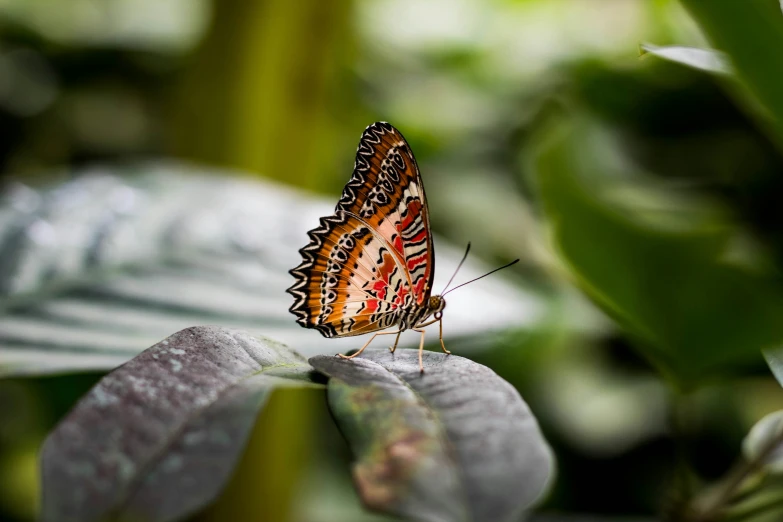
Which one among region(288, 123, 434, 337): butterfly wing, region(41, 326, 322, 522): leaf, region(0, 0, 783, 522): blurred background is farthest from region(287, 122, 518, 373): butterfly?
region(41, 326, 322, 522): leaf

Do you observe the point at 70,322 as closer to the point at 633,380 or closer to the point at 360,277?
the point at 360,277

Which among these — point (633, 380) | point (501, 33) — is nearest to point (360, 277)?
point (633, 380)

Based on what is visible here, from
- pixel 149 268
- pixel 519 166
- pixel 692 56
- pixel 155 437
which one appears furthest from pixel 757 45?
pixel 519 166

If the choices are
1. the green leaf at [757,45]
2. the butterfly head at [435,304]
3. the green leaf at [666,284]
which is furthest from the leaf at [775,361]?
the butterfly head at [435,304]

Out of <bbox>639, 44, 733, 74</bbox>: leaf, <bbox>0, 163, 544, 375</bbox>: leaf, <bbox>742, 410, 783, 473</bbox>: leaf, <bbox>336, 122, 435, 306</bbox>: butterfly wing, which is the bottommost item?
<bbox>742, 410, 783, 473</bbox>: leaf

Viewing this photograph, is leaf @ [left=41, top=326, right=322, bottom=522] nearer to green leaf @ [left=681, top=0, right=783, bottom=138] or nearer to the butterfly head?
the butterfly head

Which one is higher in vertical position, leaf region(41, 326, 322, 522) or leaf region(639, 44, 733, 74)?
leaf region(639, 44, 733, 74)
